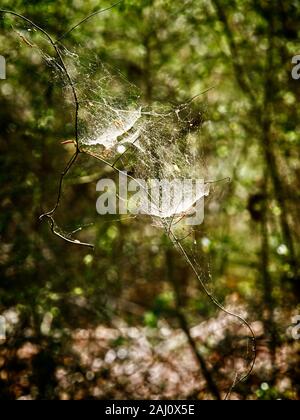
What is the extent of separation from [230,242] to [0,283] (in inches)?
93.9

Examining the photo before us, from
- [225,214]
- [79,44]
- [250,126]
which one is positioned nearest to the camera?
[79,44]

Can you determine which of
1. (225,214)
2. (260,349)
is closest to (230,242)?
(225,214)

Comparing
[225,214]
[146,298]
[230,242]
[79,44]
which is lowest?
[146,298]

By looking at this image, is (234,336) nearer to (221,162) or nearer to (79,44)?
(221,162)

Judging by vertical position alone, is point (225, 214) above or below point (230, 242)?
above

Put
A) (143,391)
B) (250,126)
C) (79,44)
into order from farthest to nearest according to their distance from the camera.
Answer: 1. (250,126)
2. (143,391)
3. (79,44)

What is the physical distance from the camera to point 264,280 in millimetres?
3957

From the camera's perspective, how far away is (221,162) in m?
3.97

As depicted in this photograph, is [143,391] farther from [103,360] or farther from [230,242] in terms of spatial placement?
[230,242]

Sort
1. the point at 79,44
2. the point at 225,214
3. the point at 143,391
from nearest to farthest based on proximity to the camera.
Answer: the point at 79,44 → the point at 143,391 → the point at 225,214

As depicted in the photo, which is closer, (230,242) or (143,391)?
(143,391)

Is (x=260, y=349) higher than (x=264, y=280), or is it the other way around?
(x=264, y=280)

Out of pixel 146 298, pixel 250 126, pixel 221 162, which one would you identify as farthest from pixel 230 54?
pixel 146 298

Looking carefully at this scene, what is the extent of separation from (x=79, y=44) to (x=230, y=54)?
1495 millimetres
